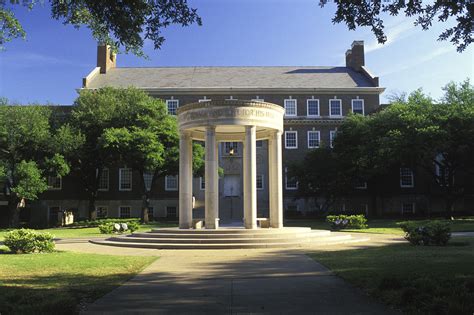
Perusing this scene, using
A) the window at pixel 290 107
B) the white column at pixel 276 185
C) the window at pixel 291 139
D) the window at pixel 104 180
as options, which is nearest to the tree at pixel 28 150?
the window at pixel 104 180

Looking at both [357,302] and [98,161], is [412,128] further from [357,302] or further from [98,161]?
[357,302]

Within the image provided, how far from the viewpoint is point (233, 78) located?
55281 millimetres

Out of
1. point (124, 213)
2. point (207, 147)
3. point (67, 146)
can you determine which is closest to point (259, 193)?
point (124, 213)

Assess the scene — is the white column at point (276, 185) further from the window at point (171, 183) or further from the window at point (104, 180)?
the window at point (104, 180)

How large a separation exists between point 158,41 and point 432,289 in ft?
26.5

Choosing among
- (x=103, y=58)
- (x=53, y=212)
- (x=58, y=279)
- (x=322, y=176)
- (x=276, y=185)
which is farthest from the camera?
(x=103, y=58)

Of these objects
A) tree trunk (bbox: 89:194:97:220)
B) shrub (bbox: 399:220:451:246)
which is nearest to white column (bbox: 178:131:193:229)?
shrub (bbox: 399:220:451:246)

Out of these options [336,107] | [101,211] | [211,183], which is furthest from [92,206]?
[336,107]

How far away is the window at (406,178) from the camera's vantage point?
5288 cm

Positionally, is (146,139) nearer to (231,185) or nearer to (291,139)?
(231,185)

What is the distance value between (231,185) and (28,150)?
20.0 metres

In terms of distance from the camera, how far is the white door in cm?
4616

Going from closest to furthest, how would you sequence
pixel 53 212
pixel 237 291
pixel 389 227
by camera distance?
pixel 237 291 < pixel 389 227 < pixel 53 212

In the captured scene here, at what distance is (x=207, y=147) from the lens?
2252 cm
